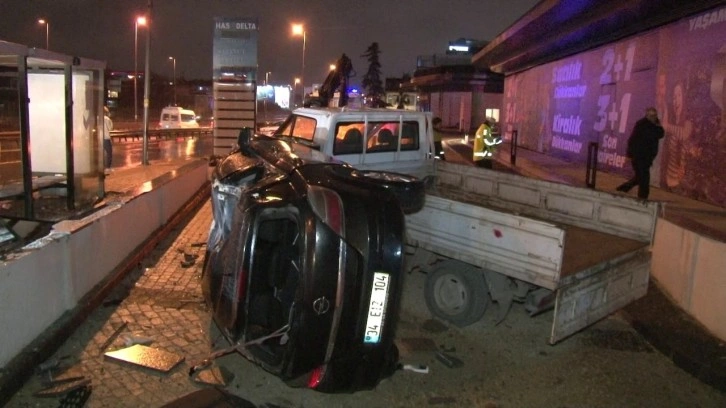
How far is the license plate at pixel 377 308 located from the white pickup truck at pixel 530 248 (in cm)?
161

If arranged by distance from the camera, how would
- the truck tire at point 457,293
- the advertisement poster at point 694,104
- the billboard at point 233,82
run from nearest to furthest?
the truck tire at point 457,293 → the advertisement poster at point 694,104 → the billboard at point 233,82

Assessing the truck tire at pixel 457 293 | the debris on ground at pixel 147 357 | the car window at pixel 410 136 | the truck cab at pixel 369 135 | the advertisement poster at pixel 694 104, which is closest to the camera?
the debris on ground at pixel 147 357

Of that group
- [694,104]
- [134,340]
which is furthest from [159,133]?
[134,340]

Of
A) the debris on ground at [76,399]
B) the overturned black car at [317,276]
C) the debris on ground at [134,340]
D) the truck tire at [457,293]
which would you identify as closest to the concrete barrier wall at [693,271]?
the truck tire at [457,293]

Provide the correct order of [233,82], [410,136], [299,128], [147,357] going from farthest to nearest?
1. [233,82]
2. [410,136]
3. [299,128]
4. [147,357]

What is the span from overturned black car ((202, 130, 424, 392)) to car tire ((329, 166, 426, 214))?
0.07 ft

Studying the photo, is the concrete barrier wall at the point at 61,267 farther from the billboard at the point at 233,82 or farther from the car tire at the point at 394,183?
the billboard at the point at 233,82

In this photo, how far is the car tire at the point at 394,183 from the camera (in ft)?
15.3

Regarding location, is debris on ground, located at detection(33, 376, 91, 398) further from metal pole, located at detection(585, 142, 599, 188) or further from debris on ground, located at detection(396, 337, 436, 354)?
metal pole, located at detection(585, 142, 599, 188)

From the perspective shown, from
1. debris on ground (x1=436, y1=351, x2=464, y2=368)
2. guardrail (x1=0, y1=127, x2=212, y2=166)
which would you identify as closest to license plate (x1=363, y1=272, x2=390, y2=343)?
debris on ground (x1=436, y1=351, x2=464, y2=368)

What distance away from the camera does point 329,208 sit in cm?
424

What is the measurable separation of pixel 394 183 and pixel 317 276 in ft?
4.16

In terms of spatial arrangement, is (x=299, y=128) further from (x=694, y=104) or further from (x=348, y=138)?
(x=694, y=104)

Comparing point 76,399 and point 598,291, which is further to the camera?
point 598,291
